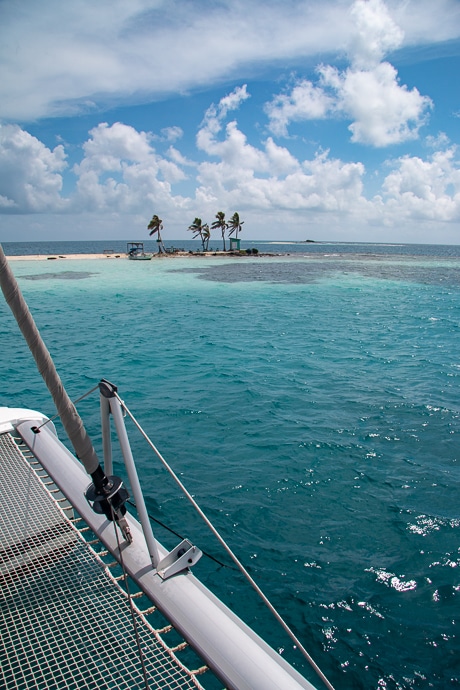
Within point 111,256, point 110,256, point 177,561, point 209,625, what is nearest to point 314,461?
point 177,561

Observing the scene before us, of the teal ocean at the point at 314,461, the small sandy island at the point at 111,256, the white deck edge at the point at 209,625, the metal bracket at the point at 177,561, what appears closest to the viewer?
the white deck edge at the point at 209,625

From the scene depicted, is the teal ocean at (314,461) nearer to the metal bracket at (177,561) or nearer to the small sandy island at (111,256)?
the metal bracket at (177,561)

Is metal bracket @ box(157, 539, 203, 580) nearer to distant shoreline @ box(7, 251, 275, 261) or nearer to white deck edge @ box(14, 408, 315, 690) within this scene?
white deck edge @ box(14, 408, 315, 690)

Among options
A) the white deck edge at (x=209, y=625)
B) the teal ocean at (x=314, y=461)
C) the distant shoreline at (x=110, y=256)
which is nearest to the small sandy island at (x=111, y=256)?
the distant shoreline at (x=110, y=256)

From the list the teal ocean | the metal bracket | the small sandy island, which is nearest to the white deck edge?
the metal bracket

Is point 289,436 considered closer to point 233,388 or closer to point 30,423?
point 233,388

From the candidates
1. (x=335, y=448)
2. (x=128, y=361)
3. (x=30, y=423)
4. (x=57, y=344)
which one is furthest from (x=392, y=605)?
(x=57, y=344)

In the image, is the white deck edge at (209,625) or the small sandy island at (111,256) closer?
the white deck edge at (209,625)
